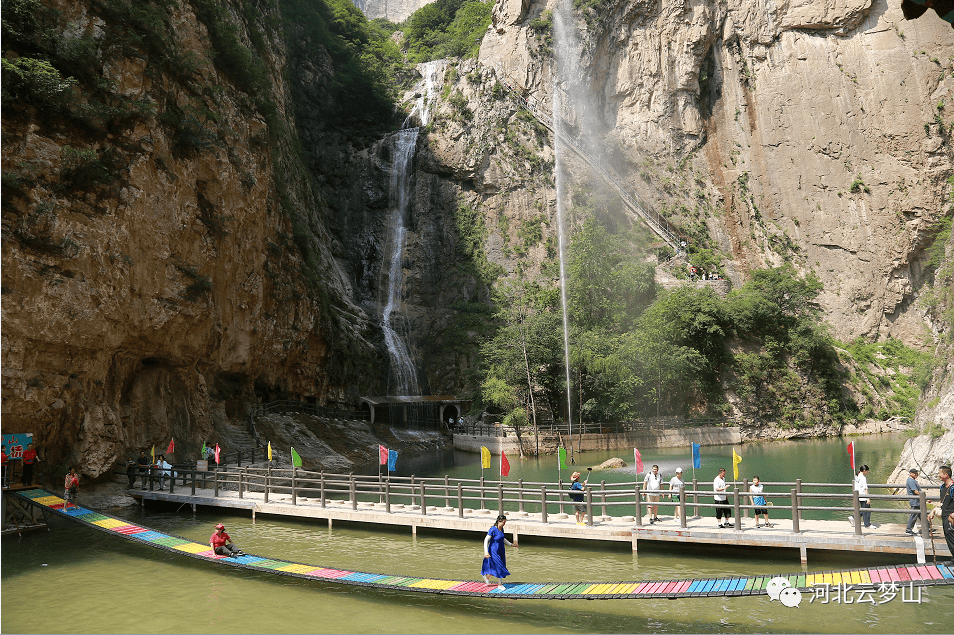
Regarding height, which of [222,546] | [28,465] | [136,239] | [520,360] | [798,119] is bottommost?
[222,546]

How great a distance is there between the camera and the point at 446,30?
90.1 metres

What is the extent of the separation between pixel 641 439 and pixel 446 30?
236ft

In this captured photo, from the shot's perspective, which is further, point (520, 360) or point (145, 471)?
point (520, 360)

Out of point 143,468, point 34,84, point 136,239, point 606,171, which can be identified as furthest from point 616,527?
point 606,171

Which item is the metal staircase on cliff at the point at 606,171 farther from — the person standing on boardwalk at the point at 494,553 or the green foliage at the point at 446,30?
the person standing on boardwalk at the point at 494,553

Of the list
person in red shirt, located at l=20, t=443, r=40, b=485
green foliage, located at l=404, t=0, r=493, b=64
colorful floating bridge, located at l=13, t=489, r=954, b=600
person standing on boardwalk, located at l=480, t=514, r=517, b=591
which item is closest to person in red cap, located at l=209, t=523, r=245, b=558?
colorful floating bridge, located at l=13, t=489, r=954, b=600

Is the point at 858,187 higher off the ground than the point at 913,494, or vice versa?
the point at 858,187

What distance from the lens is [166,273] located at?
26.5m

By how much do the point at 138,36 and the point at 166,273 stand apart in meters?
10.2

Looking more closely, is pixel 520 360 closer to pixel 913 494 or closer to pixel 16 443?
pixel 16 443

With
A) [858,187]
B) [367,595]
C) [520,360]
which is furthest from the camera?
[858,187]

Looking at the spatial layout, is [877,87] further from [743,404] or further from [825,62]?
[743,404]

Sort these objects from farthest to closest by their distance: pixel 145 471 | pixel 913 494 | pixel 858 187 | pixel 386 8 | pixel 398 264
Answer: pixel 386 8
pixel 398 264
pixel 858 187
pixel 145 471
pixel 913 494

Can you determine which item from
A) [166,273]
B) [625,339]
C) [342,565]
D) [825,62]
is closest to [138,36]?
[166,273]
